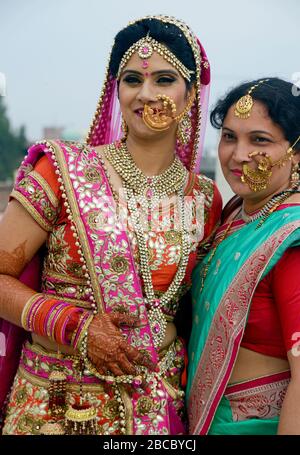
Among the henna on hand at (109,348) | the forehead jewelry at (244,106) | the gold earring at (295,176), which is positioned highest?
the forehead jewelry at (244,106)

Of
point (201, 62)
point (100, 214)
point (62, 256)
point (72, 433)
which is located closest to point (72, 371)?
point (72, 433)

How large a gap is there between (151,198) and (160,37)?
0.56 meters

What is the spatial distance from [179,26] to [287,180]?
2.17 ft

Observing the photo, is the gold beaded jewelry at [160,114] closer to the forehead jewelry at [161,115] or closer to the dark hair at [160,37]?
the forehead jewelry at [161,115]

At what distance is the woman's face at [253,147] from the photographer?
1720 millimetres

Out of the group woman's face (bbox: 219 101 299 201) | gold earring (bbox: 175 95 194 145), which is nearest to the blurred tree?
gold earring (bbox: 175 95 194 145)

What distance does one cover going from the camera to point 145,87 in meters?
1.76

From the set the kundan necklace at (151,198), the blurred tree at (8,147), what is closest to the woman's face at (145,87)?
the kundan necklace at (151,198)

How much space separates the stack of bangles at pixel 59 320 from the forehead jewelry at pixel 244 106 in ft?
2.72

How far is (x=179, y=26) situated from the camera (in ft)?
6.00

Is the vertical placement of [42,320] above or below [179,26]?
below

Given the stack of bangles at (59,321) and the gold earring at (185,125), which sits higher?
the gold earring at (185,125)

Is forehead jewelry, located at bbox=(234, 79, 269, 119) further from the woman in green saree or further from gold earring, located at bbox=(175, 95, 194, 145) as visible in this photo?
gold earring, located at bbox=(175, 95, 194, 145)

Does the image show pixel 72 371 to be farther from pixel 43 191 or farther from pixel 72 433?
pixel 43 191
